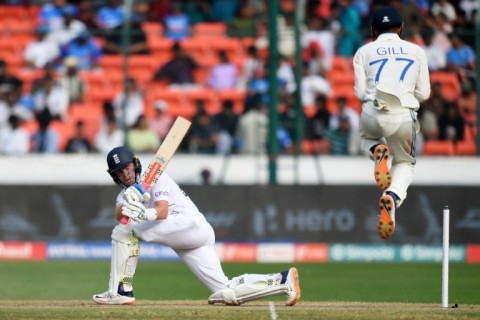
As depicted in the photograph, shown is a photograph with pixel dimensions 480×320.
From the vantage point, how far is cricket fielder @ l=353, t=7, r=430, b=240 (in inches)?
336

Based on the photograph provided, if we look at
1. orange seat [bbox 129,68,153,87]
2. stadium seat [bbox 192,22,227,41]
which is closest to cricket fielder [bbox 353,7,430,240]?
orange seat [bbox 129,68,153,87]

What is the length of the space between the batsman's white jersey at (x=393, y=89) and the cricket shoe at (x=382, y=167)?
9 centimetres

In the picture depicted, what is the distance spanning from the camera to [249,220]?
51.7 feet

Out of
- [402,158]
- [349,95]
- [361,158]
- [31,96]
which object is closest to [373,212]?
[361,158]

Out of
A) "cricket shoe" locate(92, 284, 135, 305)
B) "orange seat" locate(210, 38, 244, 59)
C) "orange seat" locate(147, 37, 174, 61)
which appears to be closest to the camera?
"cricket shoe" locate(92, 284, 135, 305)

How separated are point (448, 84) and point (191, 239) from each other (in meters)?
8.85

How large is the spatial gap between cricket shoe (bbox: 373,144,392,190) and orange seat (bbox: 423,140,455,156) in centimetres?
785

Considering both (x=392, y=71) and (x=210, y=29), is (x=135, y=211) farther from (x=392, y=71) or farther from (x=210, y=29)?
(x=210, y=29)

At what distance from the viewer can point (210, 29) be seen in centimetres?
1820

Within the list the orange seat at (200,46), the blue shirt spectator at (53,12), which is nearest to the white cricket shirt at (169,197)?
the orange seat at (200,46)

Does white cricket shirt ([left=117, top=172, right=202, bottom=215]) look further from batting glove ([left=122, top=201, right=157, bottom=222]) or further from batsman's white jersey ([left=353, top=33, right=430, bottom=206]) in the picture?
batsman's white jersey ([left=353, top=33, right=430, bottom=206])

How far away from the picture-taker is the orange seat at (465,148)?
1611 centimetres

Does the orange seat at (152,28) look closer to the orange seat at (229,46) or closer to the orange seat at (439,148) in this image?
the orange seat at (229,46)

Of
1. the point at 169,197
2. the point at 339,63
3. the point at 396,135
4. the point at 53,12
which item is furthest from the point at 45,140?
the point at 396,135
